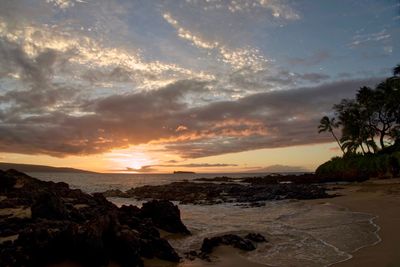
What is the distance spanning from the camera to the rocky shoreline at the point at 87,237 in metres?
10.3

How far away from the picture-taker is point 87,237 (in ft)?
34.8

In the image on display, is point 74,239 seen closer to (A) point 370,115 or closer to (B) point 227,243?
(B) point 227,243

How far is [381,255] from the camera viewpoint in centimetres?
1133

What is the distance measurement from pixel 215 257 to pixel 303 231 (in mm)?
6016

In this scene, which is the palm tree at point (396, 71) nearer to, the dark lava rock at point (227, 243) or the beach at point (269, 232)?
the beach at point (269, 232)

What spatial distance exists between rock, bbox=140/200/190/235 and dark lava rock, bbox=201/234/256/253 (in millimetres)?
3551

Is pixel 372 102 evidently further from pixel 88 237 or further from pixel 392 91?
pixel 88 237

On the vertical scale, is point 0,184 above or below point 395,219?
above

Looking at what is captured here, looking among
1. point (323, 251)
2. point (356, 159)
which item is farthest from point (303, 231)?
point (356, 159)

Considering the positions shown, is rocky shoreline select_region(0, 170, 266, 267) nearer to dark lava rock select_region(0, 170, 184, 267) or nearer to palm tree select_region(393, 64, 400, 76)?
dark lava rock select_region(0, 170, 184, 267)

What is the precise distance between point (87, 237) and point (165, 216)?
716 cm

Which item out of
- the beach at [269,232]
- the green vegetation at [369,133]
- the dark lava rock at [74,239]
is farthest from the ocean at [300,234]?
the green vegetation at [369,133]

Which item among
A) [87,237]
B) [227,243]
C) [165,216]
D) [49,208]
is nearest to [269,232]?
[227,243]

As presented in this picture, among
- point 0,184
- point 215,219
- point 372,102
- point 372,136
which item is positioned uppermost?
point 372,102
